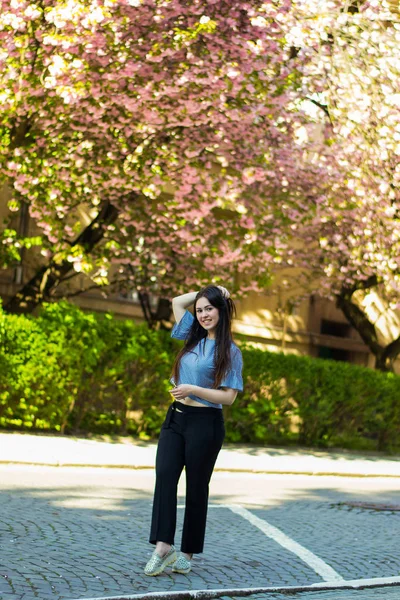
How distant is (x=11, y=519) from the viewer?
8.12 metres

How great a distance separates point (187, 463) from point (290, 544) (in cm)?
216

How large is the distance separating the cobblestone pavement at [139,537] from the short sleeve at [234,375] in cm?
124

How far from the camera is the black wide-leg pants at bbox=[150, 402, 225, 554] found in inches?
251

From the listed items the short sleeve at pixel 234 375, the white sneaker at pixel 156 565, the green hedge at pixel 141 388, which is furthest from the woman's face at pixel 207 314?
the green hedge at pixel 141 388

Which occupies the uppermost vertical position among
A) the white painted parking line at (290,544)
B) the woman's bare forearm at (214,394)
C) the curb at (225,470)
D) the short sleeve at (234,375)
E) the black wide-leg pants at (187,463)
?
the short sleeve at (234,375)

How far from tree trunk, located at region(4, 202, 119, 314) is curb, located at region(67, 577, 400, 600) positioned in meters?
12.4

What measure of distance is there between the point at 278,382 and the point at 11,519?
12.2 meters

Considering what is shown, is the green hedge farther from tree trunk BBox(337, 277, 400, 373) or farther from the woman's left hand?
the woman's left hand

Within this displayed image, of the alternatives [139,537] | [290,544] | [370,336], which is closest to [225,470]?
[290,544]

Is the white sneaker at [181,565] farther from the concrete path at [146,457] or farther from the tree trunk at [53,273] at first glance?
the tree trunk at [53,273]

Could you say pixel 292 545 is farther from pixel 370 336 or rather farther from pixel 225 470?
pixel 370 336

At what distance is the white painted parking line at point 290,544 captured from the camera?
279 inches

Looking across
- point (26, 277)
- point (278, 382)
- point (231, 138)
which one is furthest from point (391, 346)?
point (231, 138)

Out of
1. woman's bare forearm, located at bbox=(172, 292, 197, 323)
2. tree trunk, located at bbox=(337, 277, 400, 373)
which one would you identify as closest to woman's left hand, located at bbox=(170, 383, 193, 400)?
woman's bare forearm, located at bbox=(172, 292, 197, 323)
